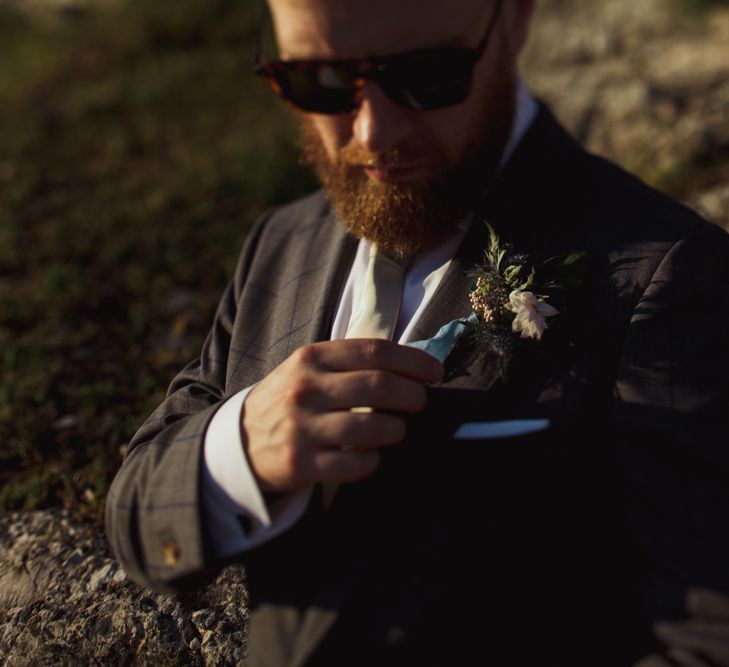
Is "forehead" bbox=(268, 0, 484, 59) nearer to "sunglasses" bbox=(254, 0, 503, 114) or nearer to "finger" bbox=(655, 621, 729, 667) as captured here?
"sunglasses" bbox=(254, 0, 503, 114)

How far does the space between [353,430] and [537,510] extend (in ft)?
1.80

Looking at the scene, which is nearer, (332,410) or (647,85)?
(332,410)

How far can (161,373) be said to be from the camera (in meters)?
3.79

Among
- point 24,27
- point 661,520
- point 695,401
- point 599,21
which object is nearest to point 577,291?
point 695,401

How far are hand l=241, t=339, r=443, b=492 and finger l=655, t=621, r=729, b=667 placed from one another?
757 mm

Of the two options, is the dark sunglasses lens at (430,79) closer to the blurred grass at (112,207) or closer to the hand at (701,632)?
the hand at (701,632)

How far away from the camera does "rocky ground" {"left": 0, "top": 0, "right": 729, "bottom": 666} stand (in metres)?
2.46

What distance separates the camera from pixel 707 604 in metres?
1.76

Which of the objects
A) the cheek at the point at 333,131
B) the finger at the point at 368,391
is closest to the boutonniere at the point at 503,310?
the finger at the point at 368,391

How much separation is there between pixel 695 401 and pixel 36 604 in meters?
2.13

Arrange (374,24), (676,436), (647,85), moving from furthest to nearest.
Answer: (647,85)
(374,24)
(676,436)

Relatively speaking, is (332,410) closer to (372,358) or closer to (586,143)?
(372,358)

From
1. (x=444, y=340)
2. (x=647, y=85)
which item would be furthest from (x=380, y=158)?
(x=647, y=85)

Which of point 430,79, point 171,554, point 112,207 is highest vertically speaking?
point 430,79
